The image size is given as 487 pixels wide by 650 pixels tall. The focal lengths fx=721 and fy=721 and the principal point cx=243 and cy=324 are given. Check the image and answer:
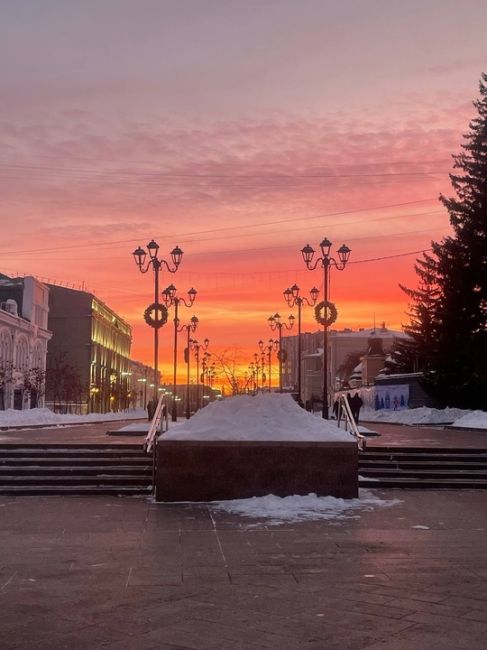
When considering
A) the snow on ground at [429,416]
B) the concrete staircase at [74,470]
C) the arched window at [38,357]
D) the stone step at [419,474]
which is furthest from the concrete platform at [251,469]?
the arched window at [38,357]

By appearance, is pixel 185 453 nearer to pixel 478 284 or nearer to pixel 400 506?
pixel 400 506

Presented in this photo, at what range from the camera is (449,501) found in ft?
44.9

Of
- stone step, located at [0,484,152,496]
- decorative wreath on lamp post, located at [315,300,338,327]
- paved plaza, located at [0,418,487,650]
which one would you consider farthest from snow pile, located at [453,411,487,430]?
stone step, located at [0,484,152,496]

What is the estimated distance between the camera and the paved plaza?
5.78 metres

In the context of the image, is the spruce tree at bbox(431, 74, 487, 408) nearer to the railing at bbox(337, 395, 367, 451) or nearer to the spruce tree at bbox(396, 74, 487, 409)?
the spruce tree at bbox(396, 74, 487, 409)

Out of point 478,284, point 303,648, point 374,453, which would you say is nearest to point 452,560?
point 303,648

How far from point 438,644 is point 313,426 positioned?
28.8 feet

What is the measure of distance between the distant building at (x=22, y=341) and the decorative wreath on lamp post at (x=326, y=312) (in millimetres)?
44362

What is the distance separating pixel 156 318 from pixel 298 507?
1729 cm

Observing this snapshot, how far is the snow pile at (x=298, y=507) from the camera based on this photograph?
38.6 ft

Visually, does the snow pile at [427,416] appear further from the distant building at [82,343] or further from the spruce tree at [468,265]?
the distant building at [82,343]

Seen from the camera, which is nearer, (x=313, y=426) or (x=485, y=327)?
(x=313, y=426)

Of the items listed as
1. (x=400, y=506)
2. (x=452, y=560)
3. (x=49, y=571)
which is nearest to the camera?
(x=49, y=571)

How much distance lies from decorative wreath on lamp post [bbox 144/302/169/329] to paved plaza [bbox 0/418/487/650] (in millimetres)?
16979
